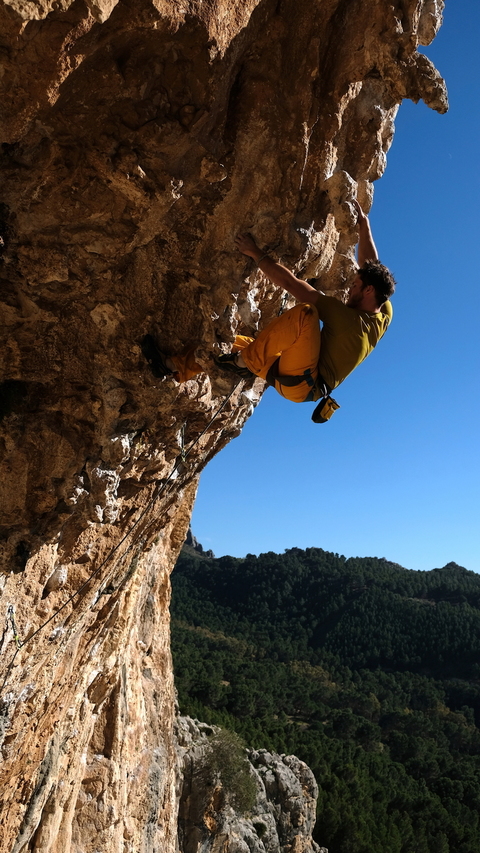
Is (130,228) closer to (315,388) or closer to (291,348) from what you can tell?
(291,348)

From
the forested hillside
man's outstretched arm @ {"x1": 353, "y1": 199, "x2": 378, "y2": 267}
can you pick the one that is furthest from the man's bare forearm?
the forested hillside

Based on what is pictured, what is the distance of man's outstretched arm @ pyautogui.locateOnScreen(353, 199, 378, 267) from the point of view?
438 centimetres

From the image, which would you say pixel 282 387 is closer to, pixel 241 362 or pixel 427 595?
pixel 241 362

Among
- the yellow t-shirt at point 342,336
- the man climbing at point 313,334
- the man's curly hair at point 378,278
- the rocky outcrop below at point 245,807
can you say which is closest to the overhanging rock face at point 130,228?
the man climbing at point 313,334

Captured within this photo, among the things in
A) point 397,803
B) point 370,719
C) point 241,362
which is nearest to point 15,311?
point 241,362

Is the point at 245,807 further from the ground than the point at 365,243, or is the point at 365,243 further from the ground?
the point at 365,243

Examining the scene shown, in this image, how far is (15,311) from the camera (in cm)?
403

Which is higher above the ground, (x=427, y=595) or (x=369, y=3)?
(x=427, y=595)

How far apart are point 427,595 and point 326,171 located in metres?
76.7

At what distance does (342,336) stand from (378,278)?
516mm

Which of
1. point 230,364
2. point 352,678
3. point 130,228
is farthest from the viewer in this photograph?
point 352,678

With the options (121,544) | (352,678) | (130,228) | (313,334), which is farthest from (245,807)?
(352,678)

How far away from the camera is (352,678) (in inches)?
2028

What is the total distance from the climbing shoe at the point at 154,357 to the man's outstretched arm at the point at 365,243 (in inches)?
73.8
